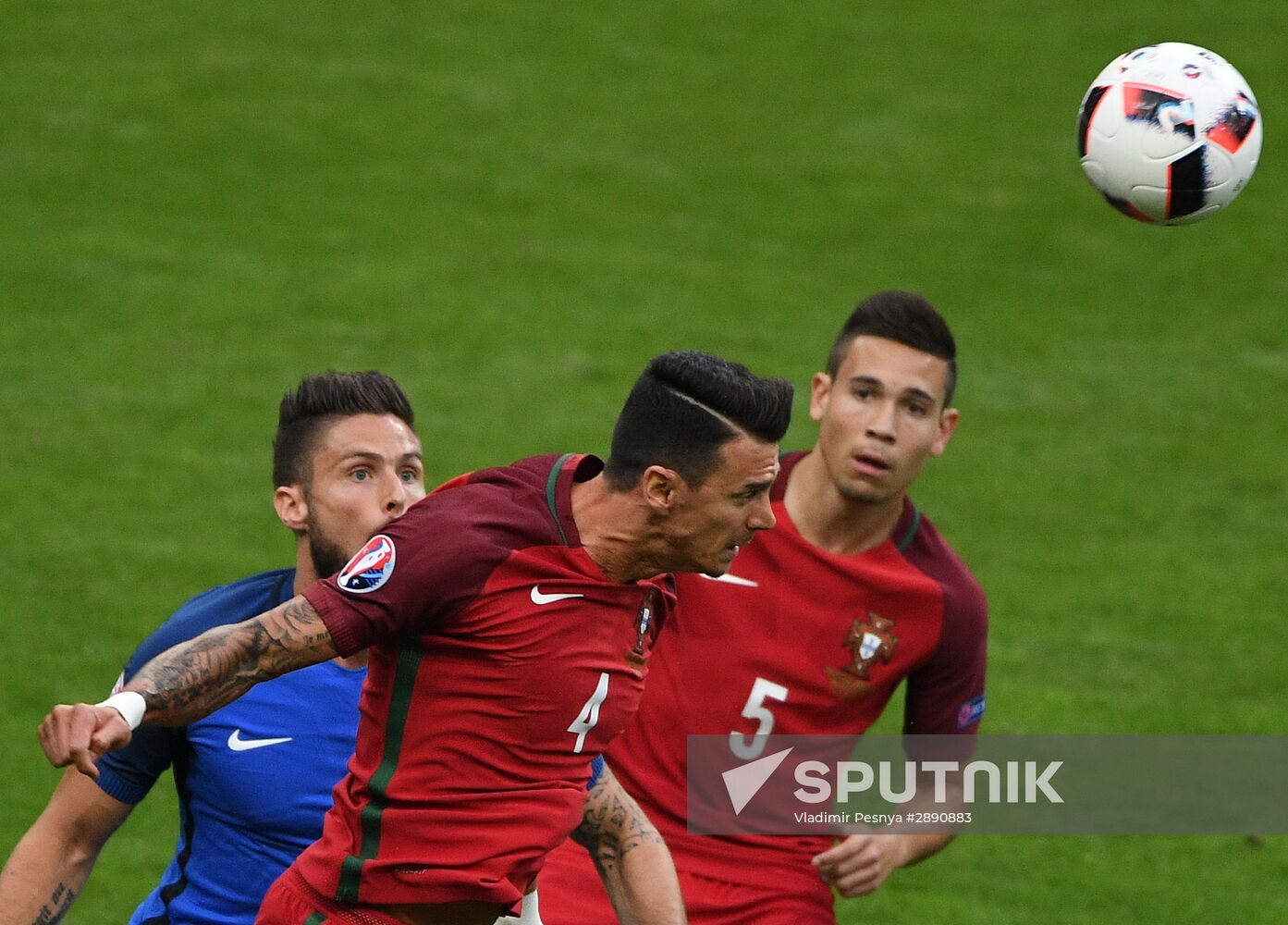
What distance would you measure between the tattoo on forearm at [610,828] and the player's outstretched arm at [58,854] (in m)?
1.32

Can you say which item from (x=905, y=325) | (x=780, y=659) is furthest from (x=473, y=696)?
(x=905, y=325)

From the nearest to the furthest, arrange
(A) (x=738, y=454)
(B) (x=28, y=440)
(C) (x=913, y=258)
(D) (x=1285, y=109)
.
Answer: (A) (x=738, y=454), (B) (x=28, y=440), (C) (x=913, y=258), (D) (x=1285, y=109)

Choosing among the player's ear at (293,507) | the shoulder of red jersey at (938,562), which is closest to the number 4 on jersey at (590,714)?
the player's ear at (293,507)

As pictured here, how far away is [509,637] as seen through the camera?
4.24m

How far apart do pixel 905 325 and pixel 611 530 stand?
218cm

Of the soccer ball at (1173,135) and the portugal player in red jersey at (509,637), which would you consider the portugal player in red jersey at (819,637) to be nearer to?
the soccer ball at (1173,135)

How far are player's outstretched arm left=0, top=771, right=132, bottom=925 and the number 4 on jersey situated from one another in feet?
4.81

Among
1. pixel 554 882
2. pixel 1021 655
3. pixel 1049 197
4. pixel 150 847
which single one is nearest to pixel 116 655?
pixel 150 847

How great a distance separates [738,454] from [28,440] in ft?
26.2

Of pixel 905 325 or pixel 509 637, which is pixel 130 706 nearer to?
pixel 509 637

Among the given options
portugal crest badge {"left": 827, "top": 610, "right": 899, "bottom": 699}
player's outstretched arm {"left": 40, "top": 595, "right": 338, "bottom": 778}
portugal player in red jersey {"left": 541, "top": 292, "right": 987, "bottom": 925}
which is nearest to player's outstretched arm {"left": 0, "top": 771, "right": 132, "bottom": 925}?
player's outstretched arm {"left": 40, "top": 595, "right": 338, "bottom": 778}

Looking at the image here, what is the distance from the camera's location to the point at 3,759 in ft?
26.5

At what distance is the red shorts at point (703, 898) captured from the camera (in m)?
5.85

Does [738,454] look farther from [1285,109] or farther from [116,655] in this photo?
[1285,109]
